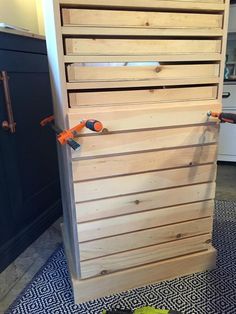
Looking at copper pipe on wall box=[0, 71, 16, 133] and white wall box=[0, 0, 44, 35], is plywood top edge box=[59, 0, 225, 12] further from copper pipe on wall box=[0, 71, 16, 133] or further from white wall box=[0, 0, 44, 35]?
white wall box=[0, 0, 44, 35]

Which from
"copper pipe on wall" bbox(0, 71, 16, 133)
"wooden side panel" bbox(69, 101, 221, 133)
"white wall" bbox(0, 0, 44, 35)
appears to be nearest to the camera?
"wooden side panel" bbox(69, 101, 221, 133)

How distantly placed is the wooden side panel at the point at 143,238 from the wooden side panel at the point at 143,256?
24mm

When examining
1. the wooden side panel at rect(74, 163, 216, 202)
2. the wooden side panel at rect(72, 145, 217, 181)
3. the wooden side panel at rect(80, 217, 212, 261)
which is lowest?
the wooden side panel at rect(80, 217, 212, 261)

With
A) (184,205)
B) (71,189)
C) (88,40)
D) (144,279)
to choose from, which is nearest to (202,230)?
(184,205)

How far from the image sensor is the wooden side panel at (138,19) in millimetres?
885

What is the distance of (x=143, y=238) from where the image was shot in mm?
1200

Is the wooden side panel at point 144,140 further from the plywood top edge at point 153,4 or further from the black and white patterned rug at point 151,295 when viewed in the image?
the black and white patterned rug at point 151,295

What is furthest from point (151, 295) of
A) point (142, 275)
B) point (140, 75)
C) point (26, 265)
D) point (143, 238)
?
point (140, 75)

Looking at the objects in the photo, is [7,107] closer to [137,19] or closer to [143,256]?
[137,19]

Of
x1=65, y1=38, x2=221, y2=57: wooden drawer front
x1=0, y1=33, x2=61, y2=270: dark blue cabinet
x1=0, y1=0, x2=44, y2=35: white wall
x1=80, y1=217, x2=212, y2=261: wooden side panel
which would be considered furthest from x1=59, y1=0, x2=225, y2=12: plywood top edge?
x1=0, y1=0, x2=44, y2=35: white wall

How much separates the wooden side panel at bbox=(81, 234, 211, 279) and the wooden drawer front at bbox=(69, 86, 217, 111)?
0.64 meters

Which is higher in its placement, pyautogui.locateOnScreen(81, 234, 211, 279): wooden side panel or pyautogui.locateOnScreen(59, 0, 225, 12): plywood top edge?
pyautogui.locateOnScreen(59, 0, 225, 12): plywood top edge

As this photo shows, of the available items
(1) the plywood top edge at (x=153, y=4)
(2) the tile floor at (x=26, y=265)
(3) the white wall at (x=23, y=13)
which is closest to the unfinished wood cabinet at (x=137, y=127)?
(1) the plywood top edge at (x=153, y=4)

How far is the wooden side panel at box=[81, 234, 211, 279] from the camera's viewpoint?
3.84ft
